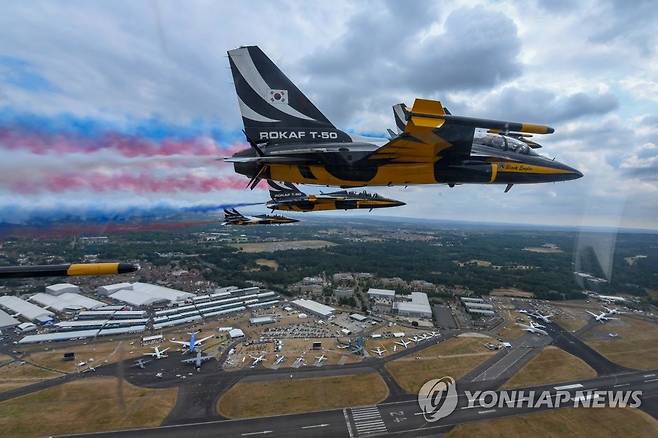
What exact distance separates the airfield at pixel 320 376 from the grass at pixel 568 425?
0.14 metres

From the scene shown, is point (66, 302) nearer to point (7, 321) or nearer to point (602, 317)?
point (7, 321)

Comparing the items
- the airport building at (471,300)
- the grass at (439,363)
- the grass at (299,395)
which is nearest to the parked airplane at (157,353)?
the grass at (299,395)

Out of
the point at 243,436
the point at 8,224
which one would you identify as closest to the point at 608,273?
the point at 243,436

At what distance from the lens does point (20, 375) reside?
30.1 metres

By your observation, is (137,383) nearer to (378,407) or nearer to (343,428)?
(343,428)

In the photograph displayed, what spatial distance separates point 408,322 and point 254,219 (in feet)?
92.4

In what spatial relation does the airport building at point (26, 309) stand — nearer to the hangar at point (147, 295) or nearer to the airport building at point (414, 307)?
the hangar at point (147, 295)

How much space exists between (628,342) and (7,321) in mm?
80119

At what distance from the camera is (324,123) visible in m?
13.3

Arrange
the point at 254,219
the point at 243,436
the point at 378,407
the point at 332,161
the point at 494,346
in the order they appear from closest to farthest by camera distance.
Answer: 1. the point at 332,161
2. the point at 243,436
3. the point at 378,407
4. the point at 254,219
5. the point at 494,346

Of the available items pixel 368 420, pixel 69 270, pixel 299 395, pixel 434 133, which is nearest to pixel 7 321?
→ pixel 299 395

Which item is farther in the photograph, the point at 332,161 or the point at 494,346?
the point at 494,346

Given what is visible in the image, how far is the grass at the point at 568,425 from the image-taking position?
856 inches

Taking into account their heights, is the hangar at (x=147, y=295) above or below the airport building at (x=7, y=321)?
above
